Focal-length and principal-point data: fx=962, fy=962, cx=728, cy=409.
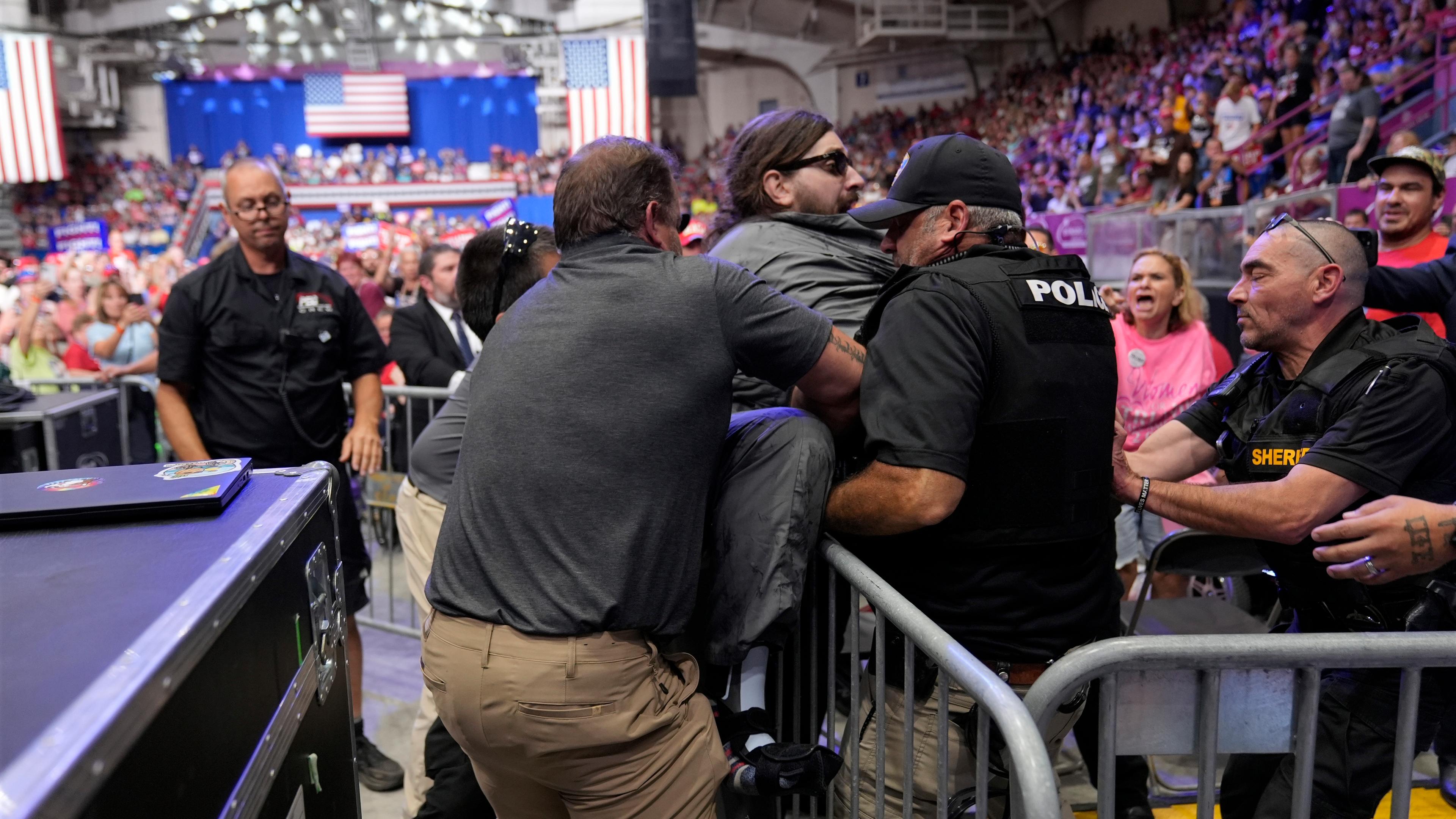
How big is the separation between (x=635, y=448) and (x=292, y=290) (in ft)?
7.91

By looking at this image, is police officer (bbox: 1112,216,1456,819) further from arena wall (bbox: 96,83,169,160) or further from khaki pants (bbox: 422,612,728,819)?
arena wall (bbox: 96,83,169,160)

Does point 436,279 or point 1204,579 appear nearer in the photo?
point 1204,579

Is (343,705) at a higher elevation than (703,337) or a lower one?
lower

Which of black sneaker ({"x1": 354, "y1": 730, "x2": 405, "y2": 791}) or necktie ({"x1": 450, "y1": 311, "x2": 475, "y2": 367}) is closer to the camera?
black sneaker ({"x1": 354, "y1": 730, "x2": 405, "y2": 791})

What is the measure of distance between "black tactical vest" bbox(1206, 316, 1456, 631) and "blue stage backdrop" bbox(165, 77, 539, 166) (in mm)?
30619

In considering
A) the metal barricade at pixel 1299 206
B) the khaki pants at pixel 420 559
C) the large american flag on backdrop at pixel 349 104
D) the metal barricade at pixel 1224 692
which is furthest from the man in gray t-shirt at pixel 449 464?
the large american flag on backdrop at pixel 349 104

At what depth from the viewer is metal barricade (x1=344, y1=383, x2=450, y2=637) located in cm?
469

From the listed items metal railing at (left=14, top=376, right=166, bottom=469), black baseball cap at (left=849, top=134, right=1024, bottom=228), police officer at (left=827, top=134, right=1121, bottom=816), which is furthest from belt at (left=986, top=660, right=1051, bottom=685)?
metal railing at (left=14, top=376, right=166, bottom=469)

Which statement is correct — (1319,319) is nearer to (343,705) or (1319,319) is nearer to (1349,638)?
(1349,638)

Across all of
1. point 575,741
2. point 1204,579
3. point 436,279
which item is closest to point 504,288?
point 575,741

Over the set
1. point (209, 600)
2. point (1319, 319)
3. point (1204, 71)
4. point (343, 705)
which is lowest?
point (343, 705)

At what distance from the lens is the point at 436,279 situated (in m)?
5.09

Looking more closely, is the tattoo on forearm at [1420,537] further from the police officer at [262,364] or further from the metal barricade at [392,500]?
the metal barricade at [392,500]

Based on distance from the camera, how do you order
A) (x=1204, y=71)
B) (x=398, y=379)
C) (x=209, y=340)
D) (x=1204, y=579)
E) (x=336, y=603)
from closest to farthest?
(x=336, y=603), (x=209, y=340), (x=1204, y=579), (x=398, y=379), (x=1204, y=71)
